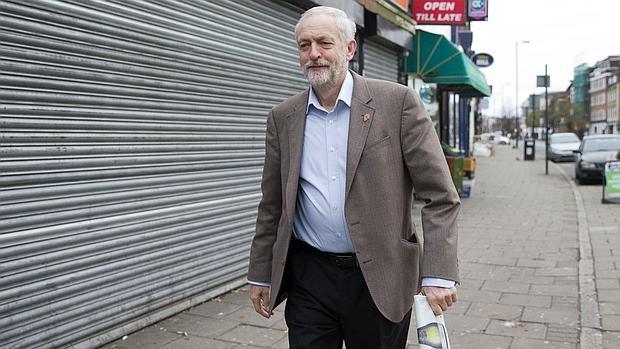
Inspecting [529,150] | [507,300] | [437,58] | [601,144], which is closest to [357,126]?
[507,300]

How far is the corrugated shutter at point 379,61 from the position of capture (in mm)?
10172

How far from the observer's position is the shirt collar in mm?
2619

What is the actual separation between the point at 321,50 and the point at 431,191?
2.22 ft

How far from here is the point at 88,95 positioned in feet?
14.1

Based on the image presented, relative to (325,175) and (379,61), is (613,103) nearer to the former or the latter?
(379,61)

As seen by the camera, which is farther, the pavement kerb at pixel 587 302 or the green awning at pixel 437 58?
the green awning at pixel 437 58

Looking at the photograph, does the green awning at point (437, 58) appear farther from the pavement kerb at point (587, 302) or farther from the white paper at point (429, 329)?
the white paper at point (429, 329)

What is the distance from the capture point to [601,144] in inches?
776

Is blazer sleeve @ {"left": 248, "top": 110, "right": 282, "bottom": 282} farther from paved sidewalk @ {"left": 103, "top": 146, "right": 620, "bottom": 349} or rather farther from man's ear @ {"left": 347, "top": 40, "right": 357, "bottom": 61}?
paved sidewalk @ {"left": 103, "top": 146, "right": 620, "bottom": 349}

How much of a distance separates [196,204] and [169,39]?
1.36m

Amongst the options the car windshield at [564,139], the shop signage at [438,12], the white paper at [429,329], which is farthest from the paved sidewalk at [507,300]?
the car windshield at [564,139]

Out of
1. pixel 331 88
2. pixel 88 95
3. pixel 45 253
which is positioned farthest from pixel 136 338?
pixel 331 88

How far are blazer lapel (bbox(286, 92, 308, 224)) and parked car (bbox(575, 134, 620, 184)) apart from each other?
16.7m

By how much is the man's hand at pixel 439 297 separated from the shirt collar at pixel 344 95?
2.53 ft
